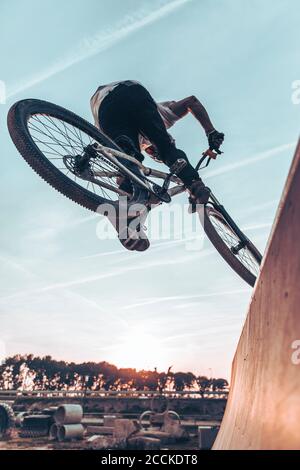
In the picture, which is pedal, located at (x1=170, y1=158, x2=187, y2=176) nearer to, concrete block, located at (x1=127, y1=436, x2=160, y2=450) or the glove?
the glove

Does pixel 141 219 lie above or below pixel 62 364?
above

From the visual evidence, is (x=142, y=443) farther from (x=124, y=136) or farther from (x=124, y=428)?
(x=124, y=136)

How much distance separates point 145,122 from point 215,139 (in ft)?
3.06

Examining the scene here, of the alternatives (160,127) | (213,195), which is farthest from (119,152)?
(213,195)

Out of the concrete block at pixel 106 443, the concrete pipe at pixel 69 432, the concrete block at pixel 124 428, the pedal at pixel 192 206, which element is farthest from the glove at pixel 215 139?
the concrete pipe at pixel 69 432

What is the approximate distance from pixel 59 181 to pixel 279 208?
299 cm

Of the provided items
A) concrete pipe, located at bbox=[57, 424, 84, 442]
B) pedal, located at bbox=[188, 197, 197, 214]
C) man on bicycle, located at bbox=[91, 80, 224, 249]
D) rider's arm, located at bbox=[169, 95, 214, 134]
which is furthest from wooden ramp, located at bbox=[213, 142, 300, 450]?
concrete pipe, located at bbox=[57, 424, 84, 442]

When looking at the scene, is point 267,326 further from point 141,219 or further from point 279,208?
point 141,219

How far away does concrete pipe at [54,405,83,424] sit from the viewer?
13.3 m

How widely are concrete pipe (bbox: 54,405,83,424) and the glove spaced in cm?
1200

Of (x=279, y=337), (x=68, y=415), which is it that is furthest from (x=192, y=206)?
(x=68, y=415)

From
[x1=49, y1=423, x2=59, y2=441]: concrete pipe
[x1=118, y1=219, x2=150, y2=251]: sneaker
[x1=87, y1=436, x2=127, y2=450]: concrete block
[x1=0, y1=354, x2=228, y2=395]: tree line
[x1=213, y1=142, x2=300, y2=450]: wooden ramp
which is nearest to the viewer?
[x1=213, y1=142, x2=300, y2=450]: wooden ramp

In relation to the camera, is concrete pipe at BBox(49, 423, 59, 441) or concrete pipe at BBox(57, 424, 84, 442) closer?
concrete pipe at BBox(57, 424, 84, 442)
